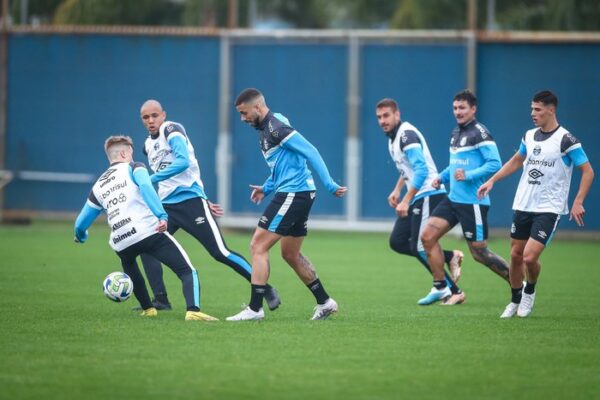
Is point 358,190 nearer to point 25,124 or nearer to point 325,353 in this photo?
point 25,124

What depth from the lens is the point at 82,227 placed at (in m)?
11.7

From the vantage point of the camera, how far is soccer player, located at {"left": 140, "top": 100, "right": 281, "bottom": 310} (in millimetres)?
12414

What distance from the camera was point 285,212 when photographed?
37.0ft

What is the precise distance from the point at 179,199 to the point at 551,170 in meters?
4.00

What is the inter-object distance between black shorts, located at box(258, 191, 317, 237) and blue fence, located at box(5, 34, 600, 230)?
12.9 meters

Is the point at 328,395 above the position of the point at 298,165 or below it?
below

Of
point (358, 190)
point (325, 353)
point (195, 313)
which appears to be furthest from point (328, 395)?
point (358, 190)

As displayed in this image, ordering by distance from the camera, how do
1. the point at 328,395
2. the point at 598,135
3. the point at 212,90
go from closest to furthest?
the point at 328,395 < the point at 598,135 < the point at 212,90

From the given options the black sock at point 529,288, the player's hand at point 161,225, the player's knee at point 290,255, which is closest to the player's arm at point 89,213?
the player's hand at point 161,225

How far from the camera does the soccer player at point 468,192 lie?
13219 millimetres

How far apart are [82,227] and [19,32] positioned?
15143 millimetres

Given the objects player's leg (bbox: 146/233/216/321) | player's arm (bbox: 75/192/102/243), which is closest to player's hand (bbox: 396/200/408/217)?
player's leg (bbox: 146/233/216/321)

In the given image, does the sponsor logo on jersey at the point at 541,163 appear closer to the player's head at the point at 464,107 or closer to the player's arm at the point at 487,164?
the player's arm at the point at 487,164

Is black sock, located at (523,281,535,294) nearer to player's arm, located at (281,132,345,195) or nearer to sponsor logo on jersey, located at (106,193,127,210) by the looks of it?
player's arm, located at (281,132,345,195)
